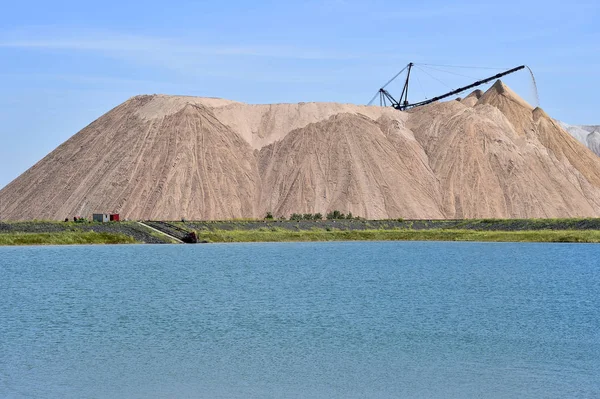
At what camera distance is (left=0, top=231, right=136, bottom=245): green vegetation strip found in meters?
73.6

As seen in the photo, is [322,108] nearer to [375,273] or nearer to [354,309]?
[375,273]

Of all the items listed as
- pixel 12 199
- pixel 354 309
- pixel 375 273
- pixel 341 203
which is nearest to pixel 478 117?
pixel 341 203

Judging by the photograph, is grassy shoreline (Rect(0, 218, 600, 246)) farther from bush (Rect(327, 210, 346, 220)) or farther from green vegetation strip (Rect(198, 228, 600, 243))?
bush (Rect(327, 210, 346, 220))

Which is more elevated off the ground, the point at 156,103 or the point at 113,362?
the point at 156,103

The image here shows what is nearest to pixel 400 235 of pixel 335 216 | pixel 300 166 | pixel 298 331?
pixel 335 216

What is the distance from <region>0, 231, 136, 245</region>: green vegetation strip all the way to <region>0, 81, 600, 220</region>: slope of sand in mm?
27565

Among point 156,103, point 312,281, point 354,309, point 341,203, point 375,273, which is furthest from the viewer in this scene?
point 156,103

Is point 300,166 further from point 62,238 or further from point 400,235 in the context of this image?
point 62,238

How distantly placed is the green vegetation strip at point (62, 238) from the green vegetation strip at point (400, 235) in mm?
8322

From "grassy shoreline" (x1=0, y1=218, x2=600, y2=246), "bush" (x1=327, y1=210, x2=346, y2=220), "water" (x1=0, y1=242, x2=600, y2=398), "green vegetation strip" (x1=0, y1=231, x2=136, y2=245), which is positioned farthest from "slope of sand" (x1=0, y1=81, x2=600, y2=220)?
"water" (x1=0, y1=242, x2=600, y2=398)

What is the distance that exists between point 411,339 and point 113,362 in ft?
27.9

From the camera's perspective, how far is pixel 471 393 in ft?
60.7

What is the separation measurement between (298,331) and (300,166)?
87.8 meters

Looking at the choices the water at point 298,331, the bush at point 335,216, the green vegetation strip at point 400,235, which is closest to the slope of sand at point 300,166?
the bush at point 335,216
